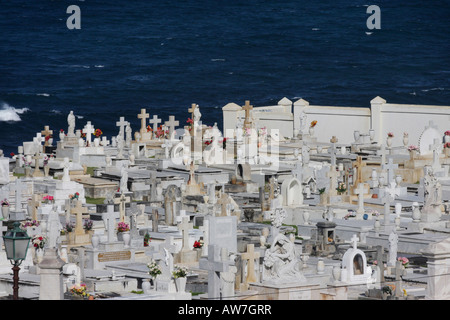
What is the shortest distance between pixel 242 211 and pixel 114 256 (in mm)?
7367

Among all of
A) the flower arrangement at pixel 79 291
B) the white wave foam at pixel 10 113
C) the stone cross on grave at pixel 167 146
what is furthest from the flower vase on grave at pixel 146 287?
the white wave foam at pixel 10 113

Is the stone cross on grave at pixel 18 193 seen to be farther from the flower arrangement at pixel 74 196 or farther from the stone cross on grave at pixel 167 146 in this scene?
the stone cross on grave at pixel 167 146

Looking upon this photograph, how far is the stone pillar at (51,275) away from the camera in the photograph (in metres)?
21.5

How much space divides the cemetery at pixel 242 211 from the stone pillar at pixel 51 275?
21 mm

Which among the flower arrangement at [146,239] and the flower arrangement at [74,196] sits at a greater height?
the flower arrangement at [74,196]

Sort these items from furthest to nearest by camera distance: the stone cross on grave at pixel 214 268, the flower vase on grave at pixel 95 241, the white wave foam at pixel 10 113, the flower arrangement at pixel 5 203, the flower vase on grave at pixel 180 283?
the white wave foam at pixel 10 113 → the flower arrangement at pixel 5 203 → the flower vase on grave at pixel 95 241 → the flower vase on grave at pixel 180 283 → the stone cross on grave at pixel 214 268

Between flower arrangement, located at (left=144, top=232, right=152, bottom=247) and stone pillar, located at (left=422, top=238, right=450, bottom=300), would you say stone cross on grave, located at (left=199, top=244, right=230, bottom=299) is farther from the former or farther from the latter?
flower arrangement, located at (left=144, top=232, right=152, bottom=247)

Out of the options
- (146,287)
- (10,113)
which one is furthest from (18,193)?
(10,113)

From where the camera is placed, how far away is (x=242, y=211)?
123 ft

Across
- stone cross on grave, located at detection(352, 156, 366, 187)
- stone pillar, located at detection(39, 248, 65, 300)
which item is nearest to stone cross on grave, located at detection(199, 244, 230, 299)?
stone pillar, located at detection(39, 248, 65, 300)

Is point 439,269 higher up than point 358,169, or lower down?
lower down

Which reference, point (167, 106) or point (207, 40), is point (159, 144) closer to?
point (167, 106)

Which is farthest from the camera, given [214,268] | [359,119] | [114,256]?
[359,119]

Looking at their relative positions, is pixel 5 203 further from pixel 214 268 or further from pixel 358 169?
pixel 214 268
